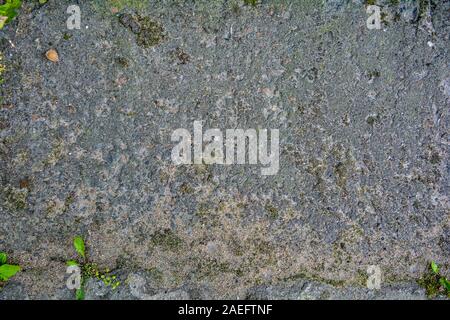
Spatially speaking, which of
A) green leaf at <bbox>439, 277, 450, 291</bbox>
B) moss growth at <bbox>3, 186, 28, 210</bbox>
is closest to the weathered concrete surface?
moss growth at <bbox>3, 186, 28, 210</bbox>

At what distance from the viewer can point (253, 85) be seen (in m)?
2.43

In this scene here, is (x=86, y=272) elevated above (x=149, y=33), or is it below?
below

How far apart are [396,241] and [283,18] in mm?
1288

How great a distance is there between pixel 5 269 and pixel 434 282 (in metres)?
2.15

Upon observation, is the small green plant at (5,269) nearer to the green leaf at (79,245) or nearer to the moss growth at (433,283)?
the green leaf at (79,245)

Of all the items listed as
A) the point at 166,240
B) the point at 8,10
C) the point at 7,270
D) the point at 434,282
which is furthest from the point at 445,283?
the point at 8,10

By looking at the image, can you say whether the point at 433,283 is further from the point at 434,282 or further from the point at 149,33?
the point at 149,33

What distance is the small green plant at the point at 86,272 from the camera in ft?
7.67

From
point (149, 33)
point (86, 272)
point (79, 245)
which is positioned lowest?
point (86, 272)

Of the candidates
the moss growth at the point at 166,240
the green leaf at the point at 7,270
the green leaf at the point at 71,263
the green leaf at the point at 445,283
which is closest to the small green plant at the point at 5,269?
the green leaf at the point at 7,270

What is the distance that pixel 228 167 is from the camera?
94.7 inches

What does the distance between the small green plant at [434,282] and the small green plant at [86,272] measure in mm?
1563
